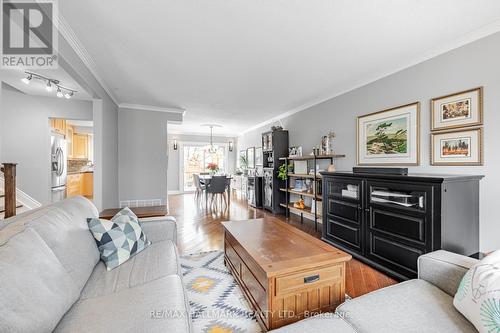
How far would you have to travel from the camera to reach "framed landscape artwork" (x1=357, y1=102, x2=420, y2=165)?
2.63 meters

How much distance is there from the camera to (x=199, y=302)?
1809 millimetres

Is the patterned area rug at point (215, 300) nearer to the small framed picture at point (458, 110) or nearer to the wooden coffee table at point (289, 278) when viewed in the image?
the wooden coffee table at point (289, 278)

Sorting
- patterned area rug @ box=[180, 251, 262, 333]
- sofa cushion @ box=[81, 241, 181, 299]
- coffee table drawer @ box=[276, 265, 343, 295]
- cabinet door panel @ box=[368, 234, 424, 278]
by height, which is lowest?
patterned area rug @ box=[180, 251, 262, 333]

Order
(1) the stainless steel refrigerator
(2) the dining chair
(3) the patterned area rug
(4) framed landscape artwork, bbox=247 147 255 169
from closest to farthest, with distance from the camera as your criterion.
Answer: (3) the patterned area rug, (1) the stainless steel refrigerator, (2) the dining chair, (4) framed landscape artwork, bbox=247 147 255 169

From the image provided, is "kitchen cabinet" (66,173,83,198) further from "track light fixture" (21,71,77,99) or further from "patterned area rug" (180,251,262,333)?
"patterned area rug" (180,251,262,333)

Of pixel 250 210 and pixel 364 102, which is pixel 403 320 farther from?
pixel 250 210

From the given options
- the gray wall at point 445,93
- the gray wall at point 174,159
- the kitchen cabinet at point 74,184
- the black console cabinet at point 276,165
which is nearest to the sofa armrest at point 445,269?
the gray wall at point 445,93

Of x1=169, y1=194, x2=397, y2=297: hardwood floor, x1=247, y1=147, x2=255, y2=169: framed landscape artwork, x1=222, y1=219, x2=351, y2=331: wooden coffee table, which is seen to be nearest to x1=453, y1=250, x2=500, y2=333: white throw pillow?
x1=222, y1=219, x2=351, y2=331: wooden coffee table

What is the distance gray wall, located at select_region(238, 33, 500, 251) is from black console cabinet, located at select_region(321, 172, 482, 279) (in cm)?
11

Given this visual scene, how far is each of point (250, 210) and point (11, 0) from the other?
15.8ft

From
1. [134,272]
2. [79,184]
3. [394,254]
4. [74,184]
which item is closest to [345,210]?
[394,254]

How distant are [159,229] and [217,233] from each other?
5.18 feet

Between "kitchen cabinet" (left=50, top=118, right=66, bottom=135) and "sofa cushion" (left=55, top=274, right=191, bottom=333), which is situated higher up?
"kitchen cabinet" (left=50, top=118, right=66, bottom=135)

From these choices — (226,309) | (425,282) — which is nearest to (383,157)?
(425,282)
